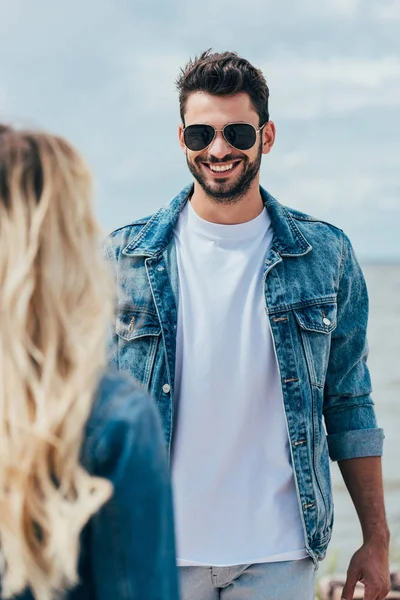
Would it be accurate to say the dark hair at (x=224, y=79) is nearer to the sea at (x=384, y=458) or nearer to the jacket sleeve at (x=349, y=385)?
the jacket sleeve at (x=349, y=385)

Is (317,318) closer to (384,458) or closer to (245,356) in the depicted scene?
(245,356)

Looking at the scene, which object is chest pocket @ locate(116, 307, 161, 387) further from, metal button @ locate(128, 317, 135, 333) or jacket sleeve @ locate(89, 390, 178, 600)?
jacket sleeve @ locate(89, 390, 178, 600)

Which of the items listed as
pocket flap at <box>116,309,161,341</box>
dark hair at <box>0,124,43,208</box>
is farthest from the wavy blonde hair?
pocket flap at <box>116,309,161,341</box>

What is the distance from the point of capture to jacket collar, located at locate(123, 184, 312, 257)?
11.7 ft

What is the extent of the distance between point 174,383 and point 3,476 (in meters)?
1.85

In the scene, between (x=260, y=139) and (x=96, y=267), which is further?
(x=260, y=139)

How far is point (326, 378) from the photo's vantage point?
12.0ft

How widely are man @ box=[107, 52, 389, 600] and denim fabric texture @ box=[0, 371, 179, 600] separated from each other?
1554mm

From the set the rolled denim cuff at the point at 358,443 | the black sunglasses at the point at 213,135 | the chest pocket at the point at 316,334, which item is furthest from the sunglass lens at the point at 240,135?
the rolled denim cuff at the point at 358,443

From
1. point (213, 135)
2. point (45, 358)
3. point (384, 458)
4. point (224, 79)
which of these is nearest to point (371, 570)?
point (213, 135)

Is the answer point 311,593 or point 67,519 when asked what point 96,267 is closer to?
point 67,519

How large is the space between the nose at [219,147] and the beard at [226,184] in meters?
0.02

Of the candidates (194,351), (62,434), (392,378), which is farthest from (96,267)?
(392,378)

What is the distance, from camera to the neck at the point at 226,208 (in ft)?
11.8
